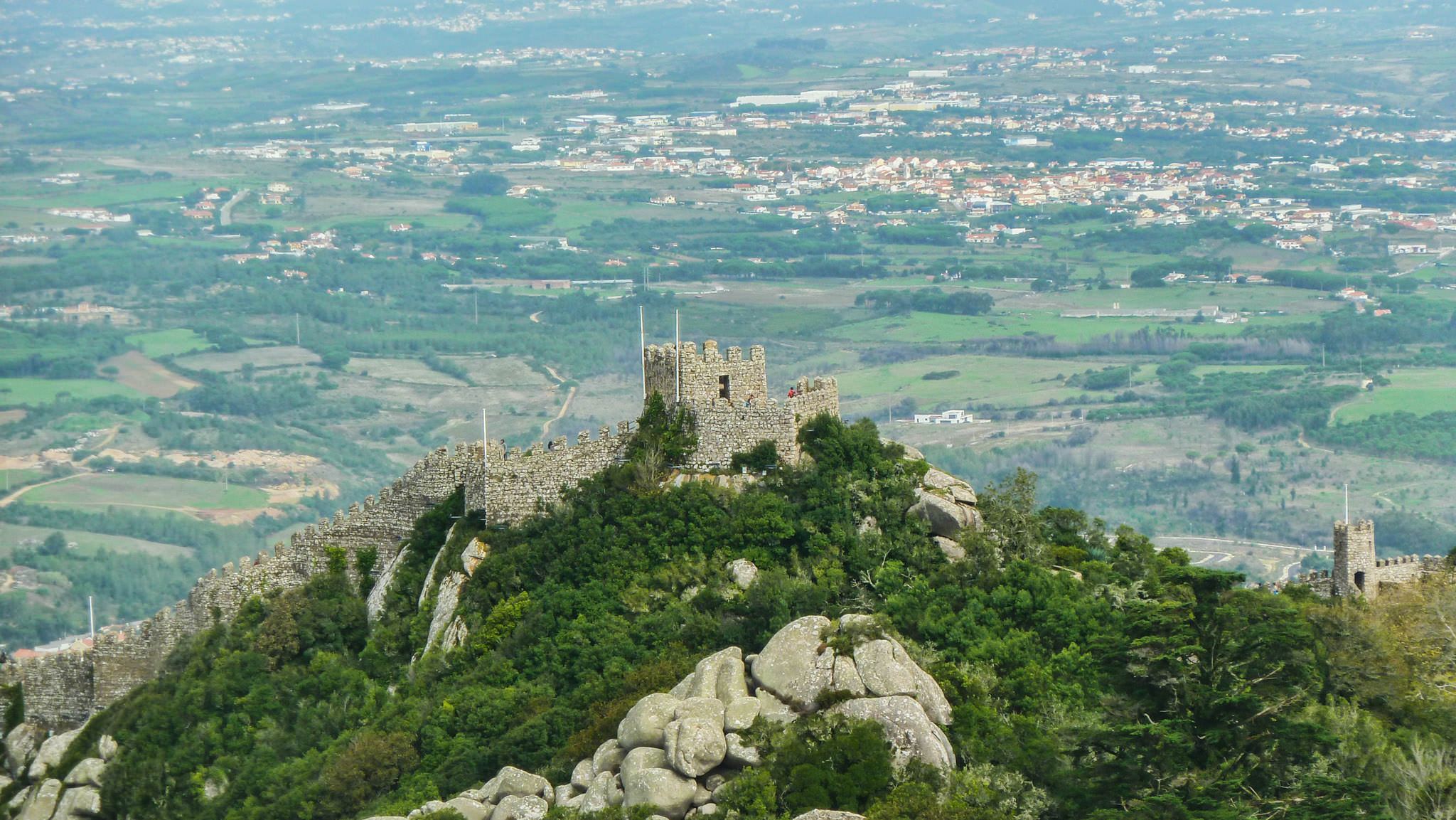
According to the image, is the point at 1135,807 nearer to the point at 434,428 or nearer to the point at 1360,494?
the point at 1360,494

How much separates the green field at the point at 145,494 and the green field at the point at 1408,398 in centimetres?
9295

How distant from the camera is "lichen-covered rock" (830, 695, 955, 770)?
3719 centimetres

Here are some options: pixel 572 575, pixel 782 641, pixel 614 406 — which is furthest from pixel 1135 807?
pixel 614 406

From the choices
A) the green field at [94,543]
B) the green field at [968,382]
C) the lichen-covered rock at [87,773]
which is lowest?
the green field at [94,543]

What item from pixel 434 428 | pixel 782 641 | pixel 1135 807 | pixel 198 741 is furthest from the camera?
pixel 434 428

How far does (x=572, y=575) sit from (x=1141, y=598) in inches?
516

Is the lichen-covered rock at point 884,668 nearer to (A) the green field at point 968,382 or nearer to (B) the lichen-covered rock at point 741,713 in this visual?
(B) the lichen-covered rock at point 741,713

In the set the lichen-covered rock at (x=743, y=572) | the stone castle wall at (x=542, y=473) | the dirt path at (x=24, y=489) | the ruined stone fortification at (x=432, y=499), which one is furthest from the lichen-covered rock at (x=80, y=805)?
the dirt path at (x=24, y=489)

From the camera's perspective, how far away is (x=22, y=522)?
173875 millimetres

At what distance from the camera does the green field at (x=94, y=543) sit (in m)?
163

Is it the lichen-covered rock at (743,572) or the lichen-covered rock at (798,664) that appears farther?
the lichen-covered rock at (743,572)

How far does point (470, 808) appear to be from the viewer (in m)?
40.1

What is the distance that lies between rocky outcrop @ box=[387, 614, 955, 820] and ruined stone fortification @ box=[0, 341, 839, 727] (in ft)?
35.4

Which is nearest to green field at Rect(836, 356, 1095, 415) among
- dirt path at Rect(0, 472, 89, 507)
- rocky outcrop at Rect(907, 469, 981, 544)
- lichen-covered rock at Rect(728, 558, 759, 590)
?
dirt path at Rect(0, 472, 89, 507)
